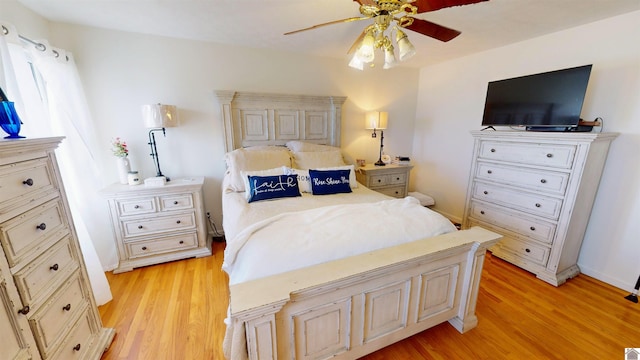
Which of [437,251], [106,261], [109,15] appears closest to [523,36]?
[437,251]

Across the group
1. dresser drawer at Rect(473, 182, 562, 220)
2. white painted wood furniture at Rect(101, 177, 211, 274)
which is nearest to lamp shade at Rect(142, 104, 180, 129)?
white painted wood furniture at Rect(101, 177, 211, 274)

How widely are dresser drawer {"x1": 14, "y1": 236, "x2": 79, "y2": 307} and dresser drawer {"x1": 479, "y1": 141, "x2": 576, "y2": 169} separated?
3495 mm

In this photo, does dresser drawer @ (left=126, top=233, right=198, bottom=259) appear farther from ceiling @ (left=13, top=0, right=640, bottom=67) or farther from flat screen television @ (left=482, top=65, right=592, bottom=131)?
flat screen television @ (left=482, top=65, right=592, bottom=131)

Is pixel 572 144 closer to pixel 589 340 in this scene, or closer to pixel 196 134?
pixel 589 340

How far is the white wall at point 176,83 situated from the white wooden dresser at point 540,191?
1.91m

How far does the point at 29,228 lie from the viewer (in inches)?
43.1

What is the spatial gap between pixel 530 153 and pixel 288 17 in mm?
2503

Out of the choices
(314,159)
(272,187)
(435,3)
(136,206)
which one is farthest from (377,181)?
(136,206)

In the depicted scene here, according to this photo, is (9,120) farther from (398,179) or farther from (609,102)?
(609,102)

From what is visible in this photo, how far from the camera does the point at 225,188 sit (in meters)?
2.44

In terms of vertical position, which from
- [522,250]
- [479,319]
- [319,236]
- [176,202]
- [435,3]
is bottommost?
[479,319]

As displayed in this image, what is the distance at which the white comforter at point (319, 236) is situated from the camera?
127 cm

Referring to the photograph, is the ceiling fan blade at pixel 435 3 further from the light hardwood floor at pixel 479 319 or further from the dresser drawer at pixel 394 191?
the dresser drawer at pixel 394 191

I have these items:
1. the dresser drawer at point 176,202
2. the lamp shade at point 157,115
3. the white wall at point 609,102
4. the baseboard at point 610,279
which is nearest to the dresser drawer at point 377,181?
the white wall at point 609,102
